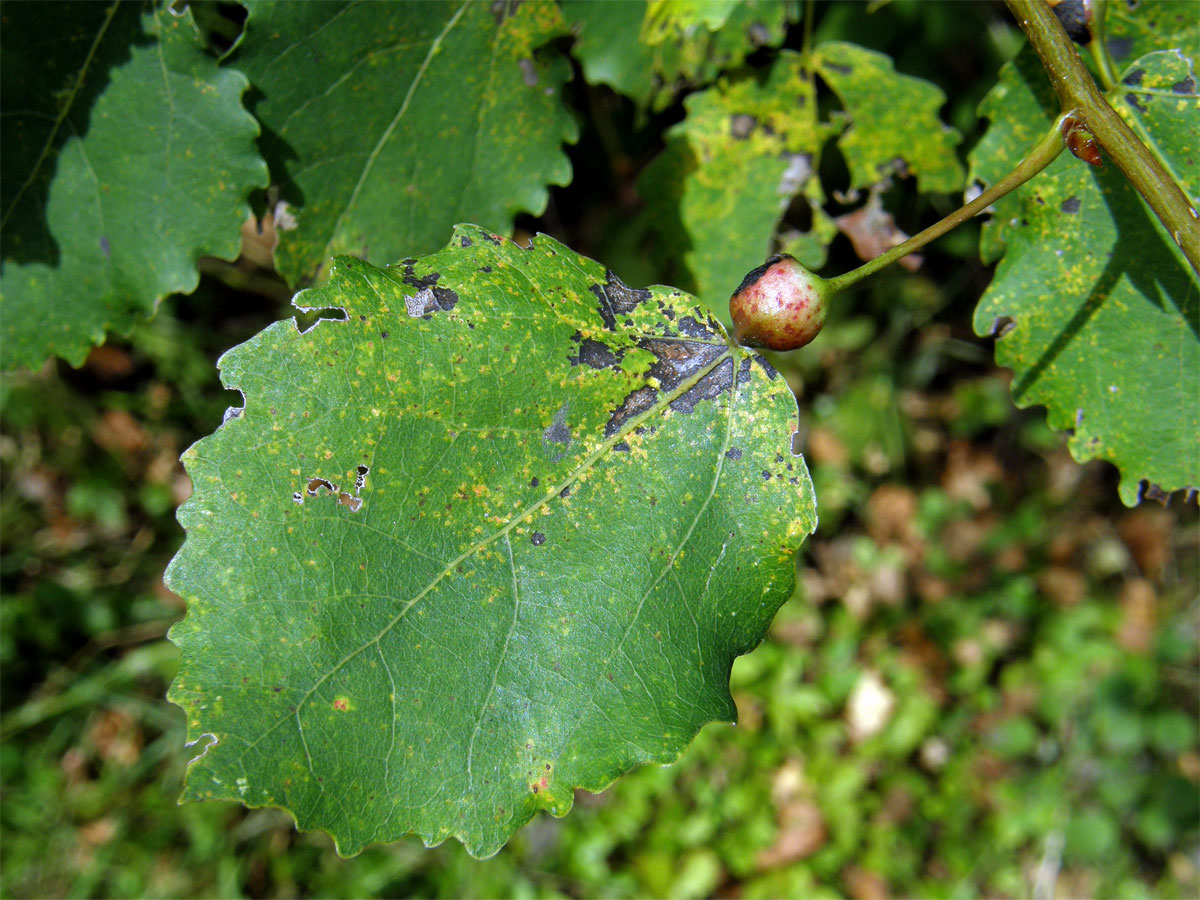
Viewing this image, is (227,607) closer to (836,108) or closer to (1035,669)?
(836,108)

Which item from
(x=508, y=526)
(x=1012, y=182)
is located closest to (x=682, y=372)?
(x=508, y=526)

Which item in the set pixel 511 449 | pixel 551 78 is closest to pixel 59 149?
pixel 551 78

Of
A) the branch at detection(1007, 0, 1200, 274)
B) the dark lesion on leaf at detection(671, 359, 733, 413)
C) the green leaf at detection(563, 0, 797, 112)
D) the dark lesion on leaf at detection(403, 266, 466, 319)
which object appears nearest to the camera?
the branch at detection(1007, 0, 1200, 274)

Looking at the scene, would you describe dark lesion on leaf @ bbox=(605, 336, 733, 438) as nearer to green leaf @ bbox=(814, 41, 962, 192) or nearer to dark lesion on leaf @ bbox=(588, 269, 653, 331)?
dark lesion on leaf @ bbox=(588, 269, 653, 331)

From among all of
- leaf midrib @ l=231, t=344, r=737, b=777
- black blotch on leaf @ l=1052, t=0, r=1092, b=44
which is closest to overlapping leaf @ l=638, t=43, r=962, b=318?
black blotch on leaf @ l=1052, t=0, r=1092, b=44

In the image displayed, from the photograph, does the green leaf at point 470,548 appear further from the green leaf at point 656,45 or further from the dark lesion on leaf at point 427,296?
the green leaf at point 656,45

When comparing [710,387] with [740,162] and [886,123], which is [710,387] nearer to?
[740,162]

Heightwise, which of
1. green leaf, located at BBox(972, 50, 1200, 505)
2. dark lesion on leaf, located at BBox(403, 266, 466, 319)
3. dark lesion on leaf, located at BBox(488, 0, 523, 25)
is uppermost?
dark lesion on leaf, located at BBox(488, 0, 523, 25)

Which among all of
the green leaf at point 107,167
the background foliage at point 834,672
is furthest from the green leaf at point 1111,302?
the background foliage at point 834,672
